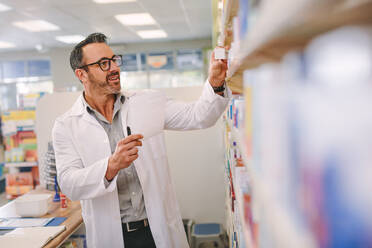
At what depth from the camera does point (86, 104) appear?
203cm

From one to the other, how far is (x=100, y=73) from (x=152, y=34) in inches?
302

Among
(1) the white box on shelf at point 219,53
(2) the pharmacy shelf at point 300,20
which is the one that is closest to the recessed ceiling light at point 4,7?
(1) the white box on shelf at point 219,53

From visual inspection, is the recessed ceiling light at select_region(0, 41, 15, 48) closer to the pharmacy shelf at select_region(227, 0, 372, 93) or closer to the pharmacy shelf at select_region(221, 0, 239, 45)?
the pharmacy shelf at select_region(221, 0, 239, 45)

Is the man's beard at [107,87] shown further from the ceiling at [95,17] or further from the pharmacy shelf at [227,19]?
the ceiling at [95,17]

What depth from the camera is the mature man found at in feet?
6.25

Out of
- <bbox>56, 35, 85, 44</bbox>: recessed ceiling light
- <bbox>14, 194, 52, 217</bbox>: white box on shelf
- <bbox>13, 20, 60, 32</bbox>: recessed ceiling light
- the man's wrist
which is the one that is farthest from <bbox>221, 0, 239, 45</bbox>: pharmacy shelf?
<bbox>56, 35, 85, 44</bbox>: recessed ceiling light

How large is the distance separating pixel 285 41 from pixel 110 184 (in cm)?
144

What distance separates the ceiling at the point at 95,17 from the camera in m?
5.96

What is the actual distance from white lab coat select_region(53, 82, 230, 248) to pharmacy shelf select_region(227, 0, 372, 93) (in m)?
1.25

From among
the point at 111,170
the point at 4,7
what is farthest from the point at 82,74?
the point at 4,7

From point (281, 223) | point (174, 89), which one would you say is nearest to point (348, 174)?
point (281, 223)

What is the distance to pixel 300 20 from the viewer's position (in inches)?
14.6

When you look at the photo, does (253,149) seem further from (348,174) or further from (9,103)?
(9,103)

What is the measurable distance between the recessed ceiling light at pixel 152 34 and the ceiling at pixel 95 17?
174mm
